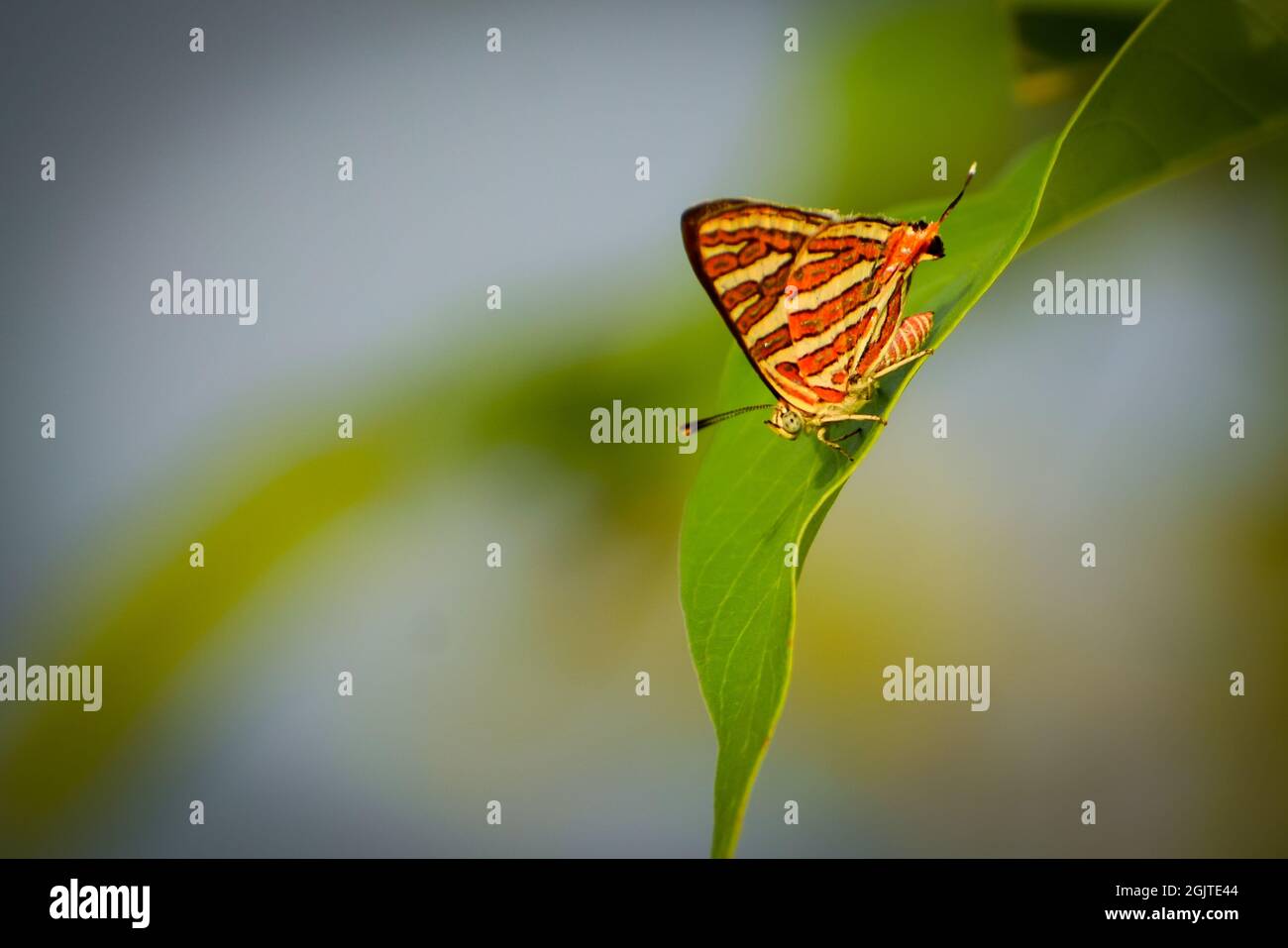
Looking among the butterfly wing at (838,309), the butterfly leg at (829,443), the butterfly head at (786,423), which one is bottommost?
the butterfly leg at (829,443)

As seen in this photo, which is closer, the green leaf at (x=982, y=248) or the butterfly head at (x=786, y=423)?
the green leaf at (x=982, y=248)

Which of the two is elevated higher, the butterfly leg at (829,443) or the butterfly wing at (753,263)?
the butterfly wing at (753,263)

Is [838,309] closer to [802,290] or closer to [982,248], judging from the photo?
[802,290]

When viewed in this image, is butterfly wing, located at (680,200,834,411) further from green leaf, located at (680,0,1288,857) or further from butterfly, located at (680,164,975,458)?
green leaf, located at (680,0,1288,857)

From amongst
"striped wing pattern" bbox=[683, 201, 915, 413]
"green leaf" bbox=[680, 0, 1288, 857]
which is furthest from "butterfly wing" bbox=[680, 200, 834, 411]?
"green leaf" bbox=[680, 0, 1288, 857]

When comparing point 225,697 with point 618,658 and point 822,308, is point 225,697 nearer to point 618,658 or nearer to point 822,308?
point 618,658

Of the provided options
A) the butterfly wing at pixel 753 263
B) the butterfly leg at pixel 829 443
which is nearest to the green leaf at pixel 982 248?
the butterfly leg at pixel 829 443

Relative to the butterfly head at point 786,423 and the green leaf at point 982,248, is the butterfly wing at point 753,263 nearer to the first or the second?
the butterfly head at point 786,423
